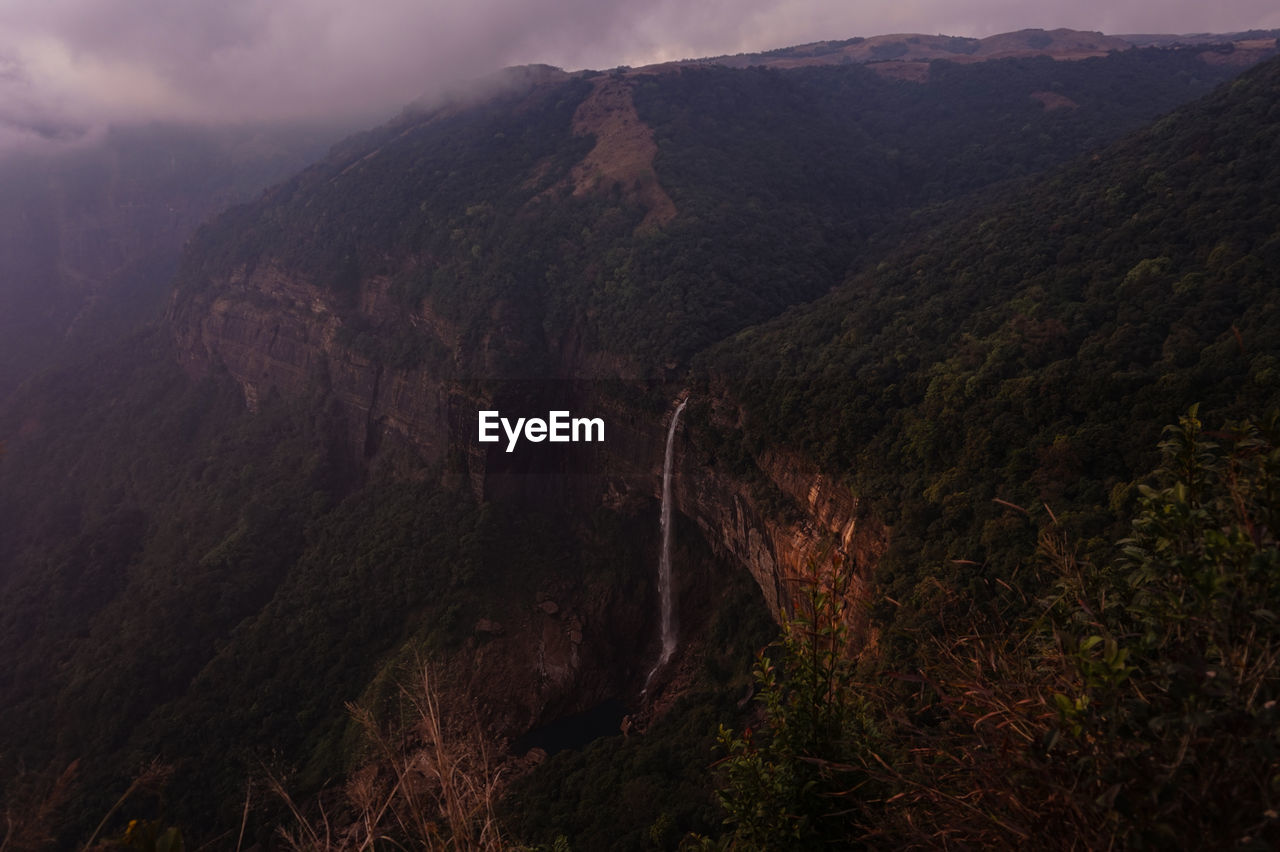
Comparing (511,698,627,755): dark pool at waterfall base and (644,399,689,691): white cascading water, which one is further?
(644,399,689,691): white cascading water

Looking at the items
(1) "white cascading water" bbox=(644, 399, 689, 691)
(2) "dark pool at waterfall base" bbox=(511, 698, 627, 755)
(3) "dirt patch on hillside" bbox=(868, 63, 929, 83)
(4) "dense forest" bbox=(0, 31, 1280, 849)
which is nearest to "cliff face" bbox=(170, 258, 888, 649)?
(4) "dense forest" bbox=(0, 31, 1280, 849)

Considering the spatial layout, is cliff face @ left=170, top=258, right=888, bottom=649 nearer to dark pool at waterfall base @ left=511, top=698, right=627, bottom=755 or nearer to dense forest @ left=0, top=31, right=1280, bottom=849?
dense forest @ left=0, top=31, right=1280, bottom=849

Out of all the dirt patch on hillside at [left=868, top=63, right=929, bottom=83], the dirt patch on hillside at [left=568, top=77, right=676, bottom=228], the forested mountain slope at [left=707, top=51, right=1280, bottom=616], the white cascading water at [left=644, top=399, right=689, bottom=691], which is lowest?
the white cascading water at [left=644, top=399, right=689, bottom=691]

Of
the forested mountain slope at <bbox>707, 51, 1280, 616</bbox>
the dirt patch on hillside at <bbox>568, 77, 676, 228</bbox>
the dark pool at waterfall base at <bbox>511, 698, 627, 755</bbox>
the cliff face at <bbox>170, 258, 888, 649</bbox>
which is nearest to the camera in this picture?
the forested mountain slope at <bbox>707, 51, 1280, 616</bbox>

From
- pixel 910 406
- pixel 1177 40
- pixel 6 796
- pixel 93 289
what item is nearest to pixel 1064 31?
pixel 1177 40

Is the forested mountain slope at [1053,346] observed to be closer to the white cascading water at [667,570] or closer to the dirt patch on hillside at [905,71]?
the white cascading water at [667,570]

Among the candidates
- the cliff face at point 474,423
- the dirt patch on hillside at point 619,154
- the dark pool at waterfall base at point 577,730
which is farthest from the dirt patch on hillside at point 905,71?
the dark pool at waterfall base at point 577,730
